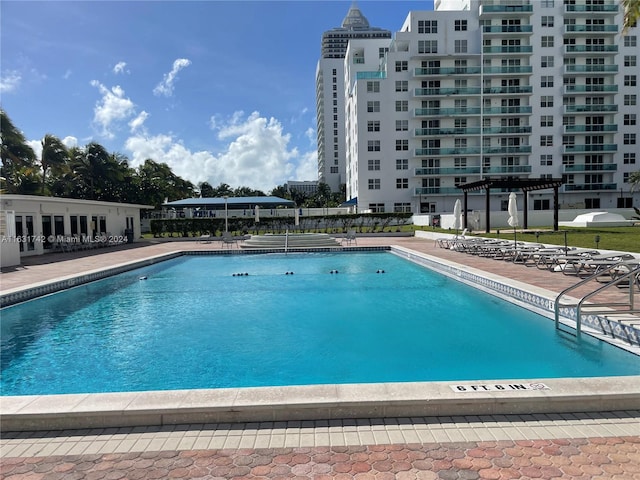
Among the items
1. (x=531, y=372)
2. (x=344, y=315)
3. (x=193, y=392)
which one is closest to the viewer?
(x=193, y=392)

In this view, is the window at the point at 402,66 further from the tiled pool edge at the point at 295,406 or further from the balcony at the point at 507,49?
the tiled pool edge at the point at 295,406

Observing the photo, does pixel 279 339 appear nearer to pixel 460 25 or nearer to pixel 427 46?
pixel 427 46

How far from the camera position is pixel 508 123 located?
51.8 metres

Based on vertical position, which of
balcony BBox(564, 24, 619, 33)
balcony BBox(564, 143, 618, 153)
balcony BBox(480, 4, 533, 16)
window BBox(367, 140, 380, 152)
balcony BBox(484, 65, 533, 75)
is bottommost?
balcony BBox(564, 143, 618, 153)

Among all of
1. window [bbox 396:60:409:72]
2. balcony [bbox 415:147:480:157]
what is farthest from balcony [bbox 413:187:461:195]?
window [bbox 396:60:409:72]

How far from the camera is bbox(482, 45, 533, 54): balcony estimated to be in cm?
4994

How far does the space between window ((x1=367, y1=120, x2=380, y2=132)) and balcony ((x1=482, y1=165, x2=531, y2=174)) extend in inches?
553

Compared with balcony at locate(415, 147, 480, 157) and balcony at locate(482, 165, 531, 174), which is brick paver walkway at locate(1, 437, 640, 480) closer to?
balcony at locate(415, 147, 480, 157)

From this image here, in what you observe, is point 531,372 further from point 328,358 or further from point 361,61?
point 361,61

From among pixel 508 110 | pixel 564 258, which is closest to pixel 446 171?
pixel 508 110

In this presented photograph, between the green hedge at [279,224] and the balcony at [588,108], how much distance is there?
2914 cm

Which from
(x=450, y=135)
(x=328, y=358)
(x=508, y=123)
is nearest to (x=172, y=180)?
(x=450, y=135)

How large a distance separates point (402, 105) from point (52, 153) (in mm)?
37899

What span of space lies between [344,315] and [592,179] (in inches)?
2184
